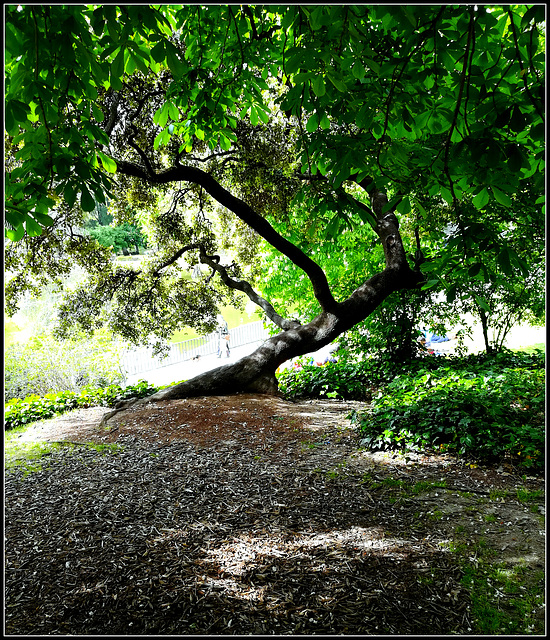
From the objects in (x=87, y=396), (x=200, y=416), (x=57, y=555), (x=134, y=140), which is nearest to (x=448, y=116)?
(x=57, y=555)

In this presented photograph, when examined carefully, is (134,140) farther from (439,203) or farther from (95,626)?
(95,626)

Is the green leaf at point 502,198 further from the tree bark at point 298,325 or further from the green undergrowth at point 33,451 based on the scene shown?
the tree bark at point 298,325

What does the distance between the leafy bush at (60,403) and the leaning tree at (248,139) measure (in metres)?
1.12

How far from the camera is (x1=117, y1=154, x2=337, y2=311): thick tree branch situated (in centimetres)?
604

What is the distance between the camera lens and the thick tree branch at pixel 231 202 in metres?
6.04

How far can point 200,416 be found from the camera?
5.61 meters

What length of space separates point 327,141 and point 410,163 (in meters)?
0.67

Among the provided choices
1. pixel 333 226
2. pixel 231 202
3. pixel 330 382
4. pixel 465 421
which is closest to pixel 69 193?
pixel 333 226

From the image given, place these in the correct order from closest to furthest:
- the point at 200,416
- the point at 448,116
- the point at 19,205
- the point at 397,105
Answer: the point at 19,205 < the point at 448,116 < the point at 397,105 < the point at 200,416

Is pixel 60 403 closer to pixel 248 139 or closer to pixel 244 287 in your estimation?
pixel 244 287

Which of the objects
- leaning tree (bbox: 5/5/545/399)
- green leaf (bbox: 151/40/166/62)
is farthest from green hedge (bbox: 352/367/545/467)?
green leaf (bbox: 151/40/166/62)

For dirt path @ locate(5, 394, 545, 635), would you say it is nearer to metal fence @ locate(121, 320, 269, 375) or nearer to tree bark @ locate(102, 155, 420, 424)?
tree bark @ locate(102, 155, 420, 424)

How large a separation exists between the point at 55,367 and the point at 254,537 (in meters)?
8.79

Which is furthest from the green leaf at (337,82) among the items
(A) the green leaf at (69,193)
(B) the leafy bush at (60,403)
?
(B) the leafy bush at (60,403)
